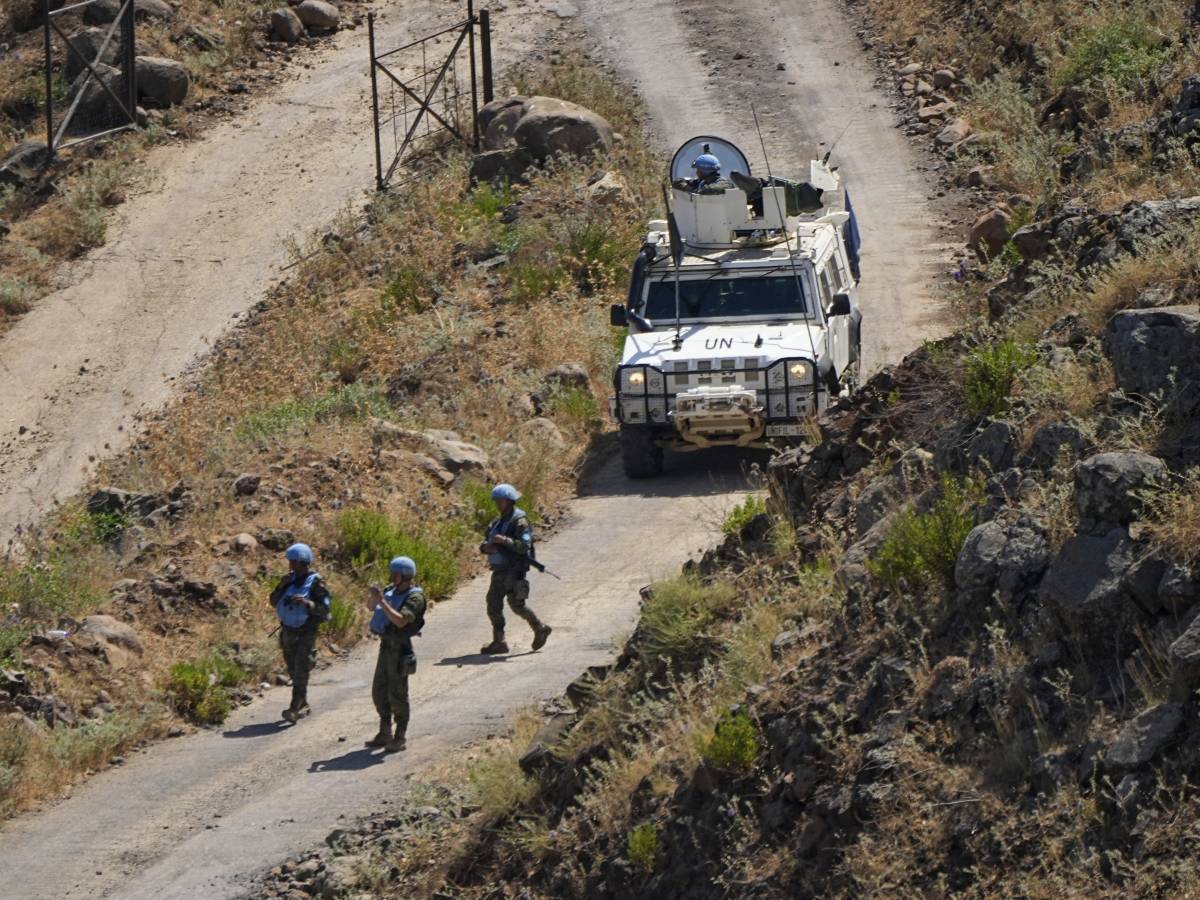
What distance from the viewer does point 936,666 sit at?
8367 millimetres

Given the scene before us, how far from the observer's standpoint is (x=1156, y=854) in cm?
670

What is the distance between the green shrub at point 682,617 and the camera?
1030cm

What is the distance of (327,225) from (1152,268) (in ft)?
68.1

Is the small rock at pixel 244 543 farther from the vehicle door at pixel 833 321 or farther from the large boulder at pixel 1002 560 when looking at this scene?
the large boulder at pixel 1002 560

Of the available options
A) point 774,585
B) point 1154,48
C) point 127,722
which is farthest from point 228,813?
point 1154,48

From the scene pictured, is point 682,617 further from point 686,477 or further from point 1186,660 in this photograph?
point 686,477

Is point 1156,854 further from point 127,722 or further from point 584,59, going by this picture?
point 584,59

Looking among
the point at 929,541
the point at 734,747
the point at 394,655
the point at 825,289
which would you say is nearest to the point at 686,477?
the point at 825,289

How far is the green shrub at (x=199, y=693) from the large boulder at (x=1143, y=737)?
787 cm

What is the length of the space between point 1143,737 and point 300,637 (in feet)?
23.5

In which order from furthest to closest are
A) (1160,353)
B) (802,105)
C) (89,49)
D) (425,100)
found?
(89,49) < (802,105) < (425,100) < (1160,353)

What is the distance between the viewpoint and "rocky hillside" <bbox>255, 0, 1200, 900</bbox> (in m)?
7.37

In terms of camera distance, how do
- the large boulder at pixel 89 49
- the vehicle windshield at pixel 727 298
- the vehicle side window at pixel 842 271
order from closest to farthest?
1. the vehicle windshield at pixel 727 298
2. the vehicle side window at pixel 842 271
3. the large boulder at pixel 89 49

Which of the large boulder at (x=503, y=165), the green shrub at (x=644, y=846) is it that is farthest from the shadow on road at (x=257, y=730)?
the large boulder at (x=503, y=165)
